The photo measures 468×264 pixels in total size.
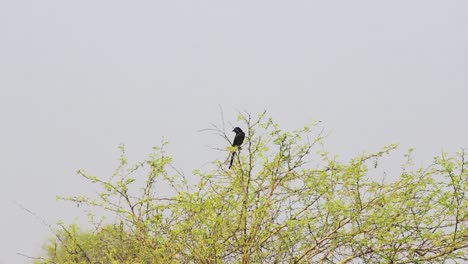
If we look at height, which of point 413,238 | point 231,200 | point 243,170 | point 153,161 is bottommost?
point 413,238

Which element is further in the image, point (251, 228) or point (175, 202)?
point (175, 202)

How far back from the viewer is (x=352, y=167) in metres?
5.78

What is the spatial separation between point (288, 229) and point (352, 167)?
0.85 metres

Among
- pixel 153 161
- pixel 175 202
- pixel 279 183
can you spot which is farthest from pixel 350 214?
pixel 153 161

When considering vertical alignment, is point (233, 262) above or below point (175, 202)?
below

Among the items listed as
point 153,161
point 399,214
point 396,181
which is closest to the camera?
point 399,214

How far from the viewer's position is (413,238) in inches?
218

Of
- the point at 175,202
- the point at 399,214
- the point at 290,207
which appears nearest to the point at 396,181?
the point at 399,214

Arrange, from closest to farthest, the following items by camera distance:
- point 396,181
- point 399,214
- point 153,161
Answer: point 399,214
point 396,181
point 153,161

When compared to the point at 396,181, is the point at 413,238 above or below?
below

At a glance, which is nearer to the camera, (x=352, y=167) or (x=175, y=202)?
(x=352, y=167)

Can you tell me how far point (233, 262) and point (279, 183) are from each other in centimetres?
91

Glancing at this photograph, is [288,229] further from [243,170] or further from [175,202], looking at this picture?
[175,202]

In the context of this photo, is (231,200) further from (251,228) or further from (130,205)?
(130,205)
